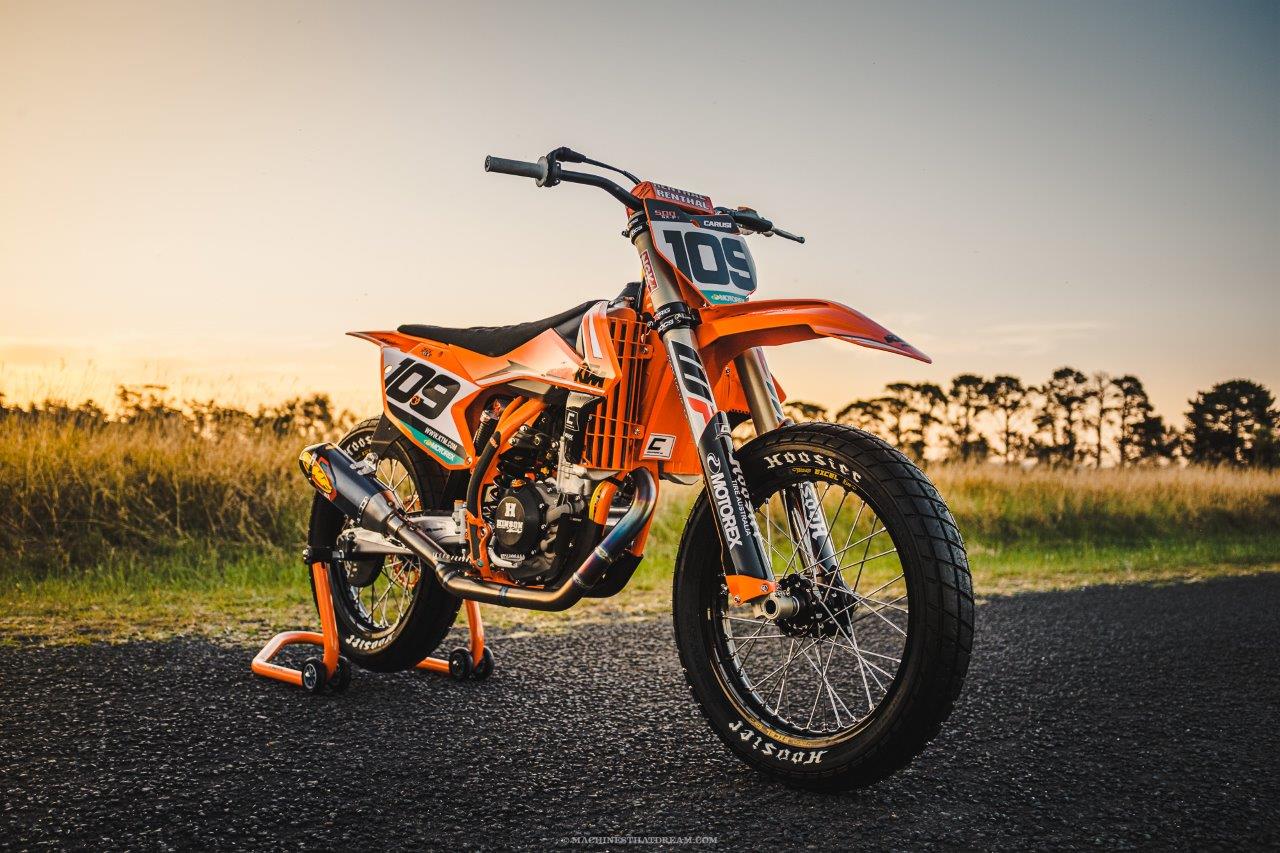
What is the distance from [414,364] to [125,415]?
21.3 ft

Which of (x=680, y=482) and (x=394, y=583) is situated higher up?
(x=680, y=482)

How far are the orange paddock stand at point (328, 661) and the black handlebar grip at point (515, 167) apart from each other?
6.07ft

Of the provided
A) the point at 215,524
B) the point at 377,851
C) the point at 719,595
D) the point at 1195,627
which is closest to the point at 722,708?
the point at 719,595

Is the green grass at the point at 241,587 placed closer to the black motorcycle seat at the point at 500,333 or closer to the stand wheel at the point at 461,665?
the stand wheel at the point at 461,665

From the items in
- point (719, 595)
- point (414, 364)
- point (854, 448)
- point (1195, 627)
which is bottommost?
point (1195, 627)

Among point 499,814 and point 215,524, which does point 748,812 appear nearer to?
point 499,814

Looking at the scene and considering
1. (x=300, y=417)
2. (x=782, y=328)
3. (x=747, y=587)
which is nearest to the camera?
(x=747, y=587)

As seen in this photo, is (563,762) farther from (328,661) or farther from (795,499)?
(328,661)

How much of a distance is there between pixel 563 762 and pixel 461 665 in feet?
4.03

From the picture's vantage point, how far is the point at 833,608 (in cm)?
274

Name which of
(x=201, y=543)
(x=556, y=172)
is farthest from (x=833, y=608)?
(x=201, y=543)

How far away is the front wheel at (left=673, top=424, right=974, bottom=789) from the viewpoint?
244cm

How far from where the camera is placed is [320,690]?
152 inches

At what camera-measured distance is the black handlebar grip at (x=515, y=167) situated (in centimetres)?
313
